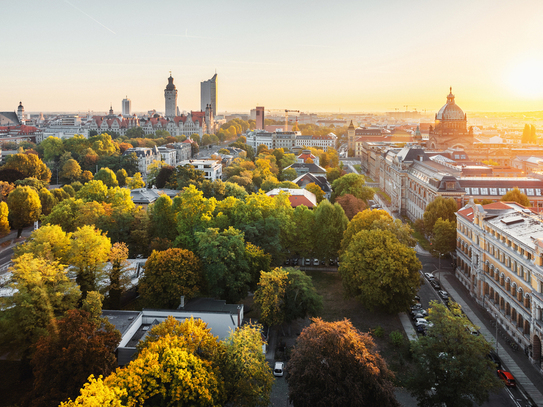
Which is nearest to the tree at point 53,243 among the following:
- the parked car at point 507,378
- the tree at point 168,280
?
the tree at point 168,280

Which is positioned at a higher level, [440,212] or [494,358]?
[440,212]

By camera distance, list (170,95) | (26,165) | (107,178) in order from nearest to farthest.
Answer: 1. (107,178)
2. (26,165)
3. (170,95)

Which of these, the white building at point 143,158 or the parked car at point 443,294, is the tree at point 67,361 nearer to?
the parked car at point 443,294

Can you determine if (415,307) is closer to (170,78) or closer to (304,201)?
(304,201)

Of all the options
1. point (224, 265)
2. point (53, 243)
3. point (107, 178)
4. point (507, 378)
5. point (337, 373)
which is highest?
point (107, 178)

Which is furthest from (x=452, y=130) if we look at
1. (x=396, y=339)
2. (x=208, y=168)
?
(x=396, y=339)

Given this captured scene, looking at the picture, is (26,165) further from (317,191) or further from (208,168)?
(317,191)
